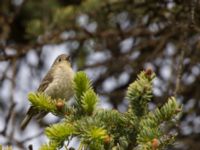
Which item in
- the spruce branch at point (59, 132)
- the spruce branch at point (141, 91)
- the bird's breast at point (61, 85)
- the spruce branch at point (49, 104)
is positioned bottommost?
the spruce branch at point (59, 132)

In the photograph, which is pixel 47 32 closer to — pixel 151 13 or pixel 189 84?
pixel 151 13

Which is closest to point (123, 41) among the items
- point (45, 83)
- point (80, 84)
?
point (45, 83)

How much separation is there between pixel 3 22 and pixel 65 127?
12.0 feet

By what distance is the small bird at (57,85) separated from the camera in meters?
4.73

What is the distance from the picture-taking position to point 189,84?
5.79 m

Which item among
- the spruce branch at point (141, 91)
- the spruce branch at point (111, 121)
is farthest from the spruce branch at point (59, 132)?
the spruce branch at point (141, 91)

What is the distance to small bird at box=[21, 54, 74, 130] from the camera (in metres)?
4.73

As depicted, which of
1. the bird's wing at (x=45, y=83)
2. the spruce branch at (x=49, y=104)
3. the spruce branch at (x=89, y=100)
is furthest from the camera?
the bird's wing at (x=45, y=83)

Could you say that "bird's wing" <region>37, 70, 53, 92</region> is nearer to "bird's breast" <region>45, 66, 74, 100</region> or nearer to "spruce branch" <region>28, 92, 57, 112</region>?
"bird's breast" <region>45, 66, 74, 100</region>

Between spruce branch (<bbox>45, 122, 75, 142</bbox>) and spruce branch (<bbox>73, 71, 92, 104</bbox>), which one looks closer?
spruce branch (<bbox>45, 122, 75, 142</bbox>)

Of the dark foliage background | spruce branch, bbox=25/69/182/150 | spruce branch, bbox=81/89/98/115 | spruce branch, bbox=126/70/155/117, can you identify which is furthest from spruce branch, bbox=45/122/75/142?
the dark foliage background

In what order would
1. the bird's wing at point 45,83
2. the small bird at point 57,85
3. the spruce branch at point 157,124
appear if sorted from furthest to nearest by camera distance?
the bird's wing at point 45,83 → the small bird at point 57,85 → the spruce branch at point 157,124

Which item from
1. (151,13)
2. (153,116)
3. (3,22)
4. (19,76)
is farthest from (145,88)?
(19,76)

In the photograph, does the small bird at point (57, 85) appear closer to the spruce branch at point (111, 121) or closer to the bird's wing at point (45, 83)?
the bird's wing at point (45, 83)
